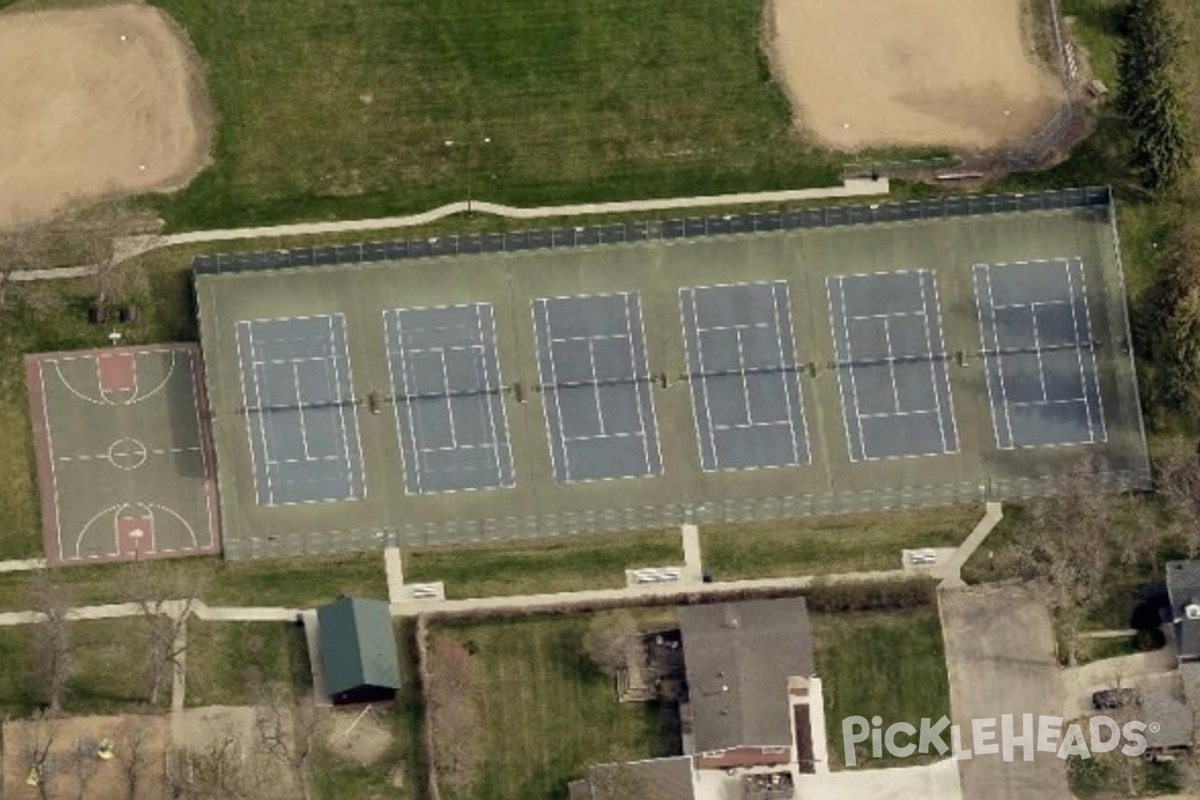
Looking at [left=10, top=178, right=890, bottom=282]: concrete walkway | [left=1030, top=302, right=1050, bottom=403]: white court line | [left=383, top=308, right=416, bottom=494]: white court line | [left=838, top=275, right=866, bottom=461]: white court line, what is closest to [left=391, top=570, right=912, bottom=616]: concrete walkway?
[left=383, top=308, right=416, bottom=494]: white court line

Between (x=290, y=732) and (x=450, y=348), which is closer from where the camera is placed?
(x=290, y=732)

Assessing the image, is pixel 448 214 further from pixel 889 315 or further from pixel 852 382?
pixel 889 315

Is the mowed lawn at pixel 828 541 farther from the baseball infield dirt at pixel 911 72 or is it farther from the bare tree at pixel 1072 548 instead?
the baseball infield dirt at pixel 911 72

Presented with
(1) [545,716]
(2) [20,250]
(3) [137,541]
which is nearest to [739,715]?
(1) [545,716]

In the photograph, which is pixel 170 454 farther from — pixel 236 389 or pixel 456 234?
pixel 456 234

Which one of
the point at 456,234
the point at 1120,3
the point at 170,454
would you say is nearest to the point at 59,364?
the point at 170,454

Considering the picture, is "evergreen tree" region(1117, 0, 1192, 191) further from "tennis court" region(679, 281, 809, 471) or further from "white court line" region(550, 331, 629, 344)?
"white court line" region(550, 331, 629, 344)
